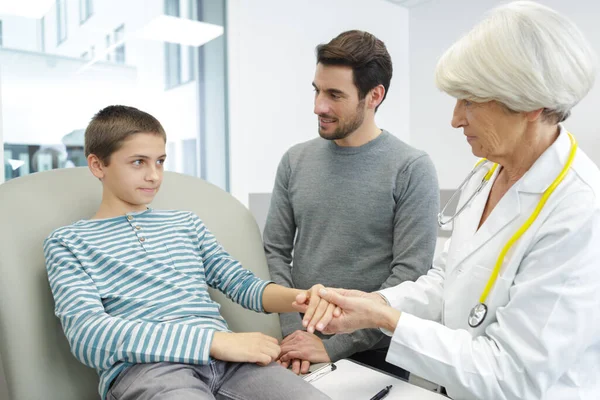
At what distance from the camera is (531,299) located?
886 millimetres

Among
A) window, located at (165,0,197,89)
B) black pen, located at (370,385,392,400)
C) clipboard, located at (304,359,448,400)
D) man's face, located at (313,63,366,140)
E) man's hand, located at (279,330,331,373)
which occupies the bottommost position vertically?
man's hand, located at (279,330,331,373)

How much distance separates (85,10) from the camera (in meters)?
1.99

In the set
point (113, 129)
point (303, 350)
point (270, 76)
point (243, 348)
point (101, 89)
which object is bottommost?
point (303, 350)

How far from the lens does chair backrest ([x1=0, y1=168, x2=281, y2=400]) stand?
39.8 inches

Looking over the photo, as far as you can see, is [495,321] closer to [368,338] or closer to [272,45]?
[368,338]

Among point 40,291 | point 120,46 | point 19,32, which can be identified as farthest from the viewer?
point 120,46

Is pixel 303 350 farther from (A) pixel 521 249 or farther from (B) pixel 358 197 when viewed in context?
(A) pixel 521 249

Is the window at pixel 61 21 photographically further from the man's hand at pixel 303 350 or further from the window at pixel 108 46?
the man's hand at pixel 303 350

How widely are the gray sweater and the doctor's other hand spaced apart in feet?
1.14

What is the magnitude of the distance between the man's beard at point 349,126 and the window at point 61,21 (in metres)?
1.15

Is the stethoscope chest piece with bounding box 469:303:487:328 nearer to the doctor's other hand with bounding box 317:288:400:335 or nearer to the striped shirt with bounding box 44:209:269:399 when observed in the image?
the doctor's other hand with bounding box 317:288:400:335

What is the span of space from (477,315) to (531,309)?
0.12 meters

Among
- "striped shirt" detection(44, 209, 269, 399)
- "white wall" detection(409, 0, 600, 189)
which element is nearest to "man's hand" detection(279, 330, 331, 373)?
"striped shirt" detection(44, 209, 269, 399)

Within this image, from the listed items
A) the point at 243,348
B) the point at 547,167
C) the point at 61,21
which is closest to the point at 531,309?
the point at 547,167
